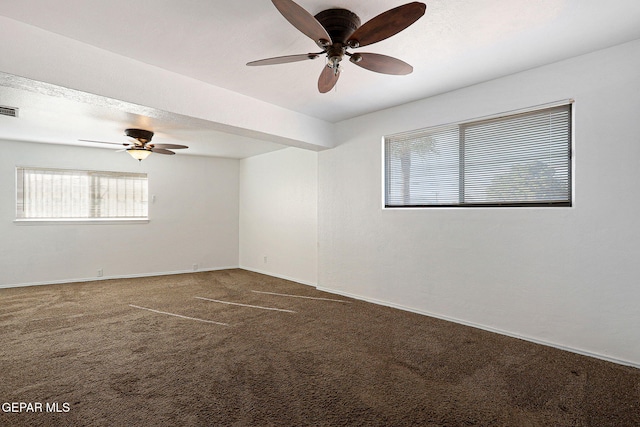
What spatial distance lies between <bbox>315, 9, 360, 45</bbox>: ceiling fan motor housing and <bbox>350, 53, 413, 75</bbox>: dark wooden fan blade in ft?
0.53

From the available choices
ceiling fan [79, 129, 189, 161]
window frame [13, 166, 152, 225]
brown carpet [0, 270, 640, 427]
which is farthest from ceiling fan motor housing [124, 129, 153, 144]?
brown carpet [0, 270, 640, 427]

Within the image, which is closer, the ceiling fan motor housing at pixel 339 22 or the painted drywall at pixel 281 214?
the ceiling fan motor housing at pixel 339 22

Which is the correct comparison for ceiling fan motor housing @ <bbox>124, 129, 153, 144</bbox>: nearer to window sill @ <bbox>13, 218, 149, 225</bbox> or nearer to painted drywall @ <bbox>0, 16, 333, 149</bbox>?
painted drywall @ <bbox>0, 16, 333, 149</bbox>

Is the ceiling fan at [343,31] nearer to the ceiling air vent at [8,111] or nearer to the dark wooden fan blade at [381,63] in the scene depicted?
the dark wooden fan blade at [381,63]

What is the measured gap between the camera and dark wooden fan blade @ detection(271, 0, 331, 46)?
1691mm

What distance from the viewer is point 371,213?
176 inches

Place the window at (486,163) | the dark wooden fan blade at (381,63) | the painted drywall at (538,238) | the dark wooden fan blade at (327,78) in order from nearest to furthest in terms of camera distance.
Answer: the dark wooden fan blade at (381,63)
the dark wooden fan blade at (327,78)
the painted drywall at (538,238)
the window at (486,163)

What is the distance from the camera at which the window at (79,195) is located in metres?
5.57

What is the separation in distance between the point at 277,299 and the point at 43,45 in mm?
3633

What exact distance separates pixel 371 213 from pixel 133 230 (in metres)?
4.77

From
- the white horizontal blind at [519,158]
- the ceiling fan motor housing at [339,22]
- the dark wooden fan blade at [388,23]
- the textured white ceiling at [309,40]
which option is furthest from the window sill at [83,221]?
the white horizontal blind at [519,158]

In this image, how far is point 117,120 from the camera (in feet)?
14.1

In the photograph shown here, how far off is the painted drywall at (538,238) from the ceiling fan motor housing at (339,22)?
1.90 meters

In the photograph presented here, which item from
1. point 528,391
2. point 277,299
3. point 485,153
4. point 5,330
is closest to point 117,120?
point 5,330
